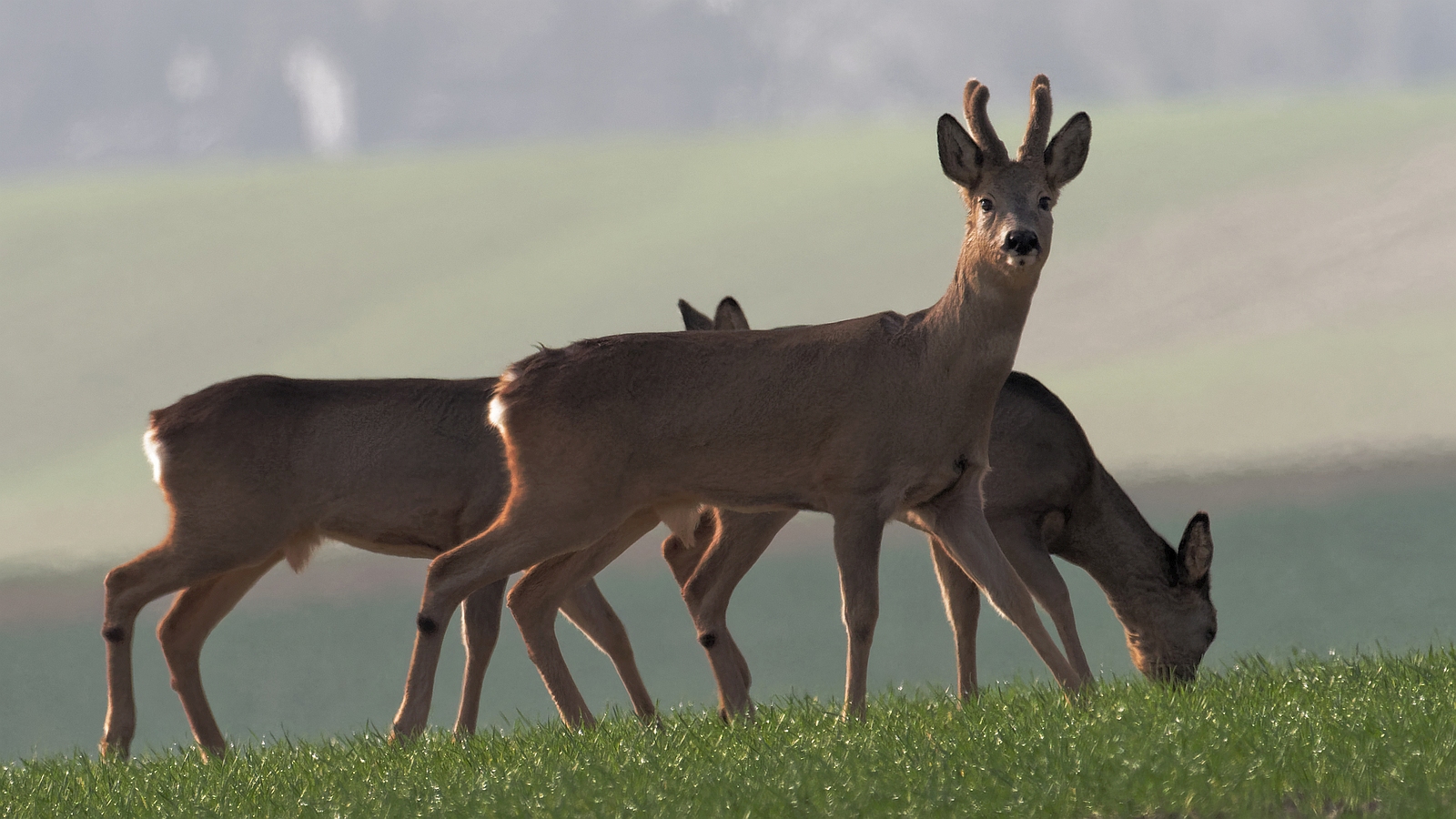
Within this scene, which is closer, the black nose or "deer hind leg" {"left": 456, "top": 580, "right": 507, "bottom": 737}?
the black nose

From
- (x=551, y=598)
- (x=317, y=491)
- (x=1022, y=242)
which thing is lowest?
(x=551, y=598)

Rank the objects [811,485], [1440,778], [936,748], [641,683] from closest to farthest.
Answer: [1440,778], [936,748], [811,485], [641,683]

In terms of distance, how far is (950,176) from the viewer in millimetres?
8508

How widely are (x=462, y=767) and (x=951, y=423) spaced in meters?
2.78

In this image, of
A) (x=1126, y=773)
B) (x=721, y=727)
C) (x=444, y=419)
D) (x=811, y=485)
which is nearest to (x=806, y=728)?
(x=721, y=727)

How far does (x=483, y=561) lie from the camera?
28.7 feet

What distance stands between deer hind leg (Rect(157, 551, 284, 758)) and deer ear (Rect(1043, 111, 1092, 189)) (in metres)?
5.21

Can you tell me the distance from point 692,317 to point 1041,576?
2.82 meters

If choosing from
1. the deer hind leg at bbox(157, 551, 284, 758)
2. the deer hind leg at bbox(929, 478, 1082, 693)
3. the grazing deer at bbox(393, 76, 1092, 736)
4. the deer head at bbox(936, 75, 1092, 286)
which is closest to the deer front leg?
the grazing deer at bbox(393, 76, 1092, 736)

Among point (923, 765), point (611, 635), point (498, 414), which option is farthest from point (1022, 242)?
point (611, 635)

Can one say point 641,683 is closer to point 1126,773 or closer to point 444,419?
point 444,419

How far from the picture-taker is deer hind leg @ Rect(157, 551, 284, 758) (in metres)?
10.8

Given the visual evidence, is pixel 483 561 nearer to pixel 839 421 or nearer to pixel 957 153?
pixel 839 421

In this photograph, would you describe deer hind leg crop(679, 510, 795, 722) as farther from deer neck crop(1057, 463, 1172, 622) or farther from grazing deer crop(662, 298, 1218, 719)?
deer neck crop(1057, 463, 1172, 622)
